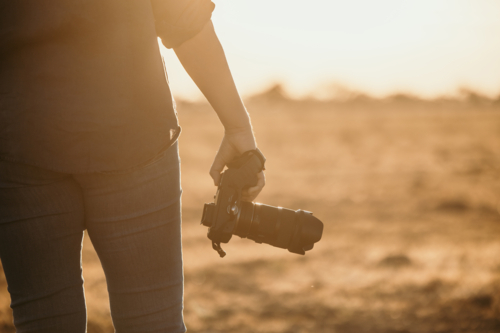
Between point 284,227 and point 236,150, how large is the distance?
0.29 meters

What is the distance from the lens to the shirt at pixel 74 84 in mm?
917

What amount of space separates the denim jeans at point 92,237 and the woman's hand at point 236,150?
0.25 m

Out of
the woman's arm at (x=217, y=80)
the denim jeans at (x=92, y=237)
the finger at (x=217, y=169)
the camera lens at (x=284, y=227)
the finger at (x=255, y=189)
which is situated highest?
the woman's arm at (x=217, y=80)

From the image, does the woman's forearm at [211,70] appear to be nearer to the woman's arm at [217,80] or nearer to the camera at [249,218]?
the woman's arm at [217,80]

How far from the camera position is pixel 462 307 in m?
3.38

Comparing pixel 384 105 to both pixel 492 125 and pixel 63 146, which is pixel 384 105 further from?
pixel 63 146

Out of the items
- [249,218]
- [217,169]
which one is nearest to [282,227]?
[249,218]

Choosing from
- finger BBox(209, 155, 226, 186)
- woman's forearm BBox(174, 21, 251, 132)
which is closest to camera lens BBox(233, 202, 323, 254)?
finger BBox(209, 155, 226, 186)

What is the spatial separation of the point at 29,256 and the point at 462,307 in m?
3.28

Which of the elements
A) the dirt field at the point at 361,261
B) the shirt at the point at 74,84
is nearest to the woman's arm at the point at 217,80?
the shirt at the point at 74,84

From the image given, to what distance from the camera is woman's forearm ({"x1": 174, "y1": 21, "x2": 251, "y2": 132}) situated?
3.77ft

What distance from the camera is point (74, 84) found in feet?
3.07

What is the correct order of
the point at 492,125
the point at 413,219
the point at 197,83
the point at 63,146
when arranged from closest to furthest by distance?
the point at 63,146
the point at 197,83
the point at 413,219
the point at 492,125

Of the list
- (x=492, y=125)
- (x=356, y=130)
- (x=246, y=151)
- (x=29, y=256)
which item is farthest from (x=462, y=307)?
(x=492, y=125)
